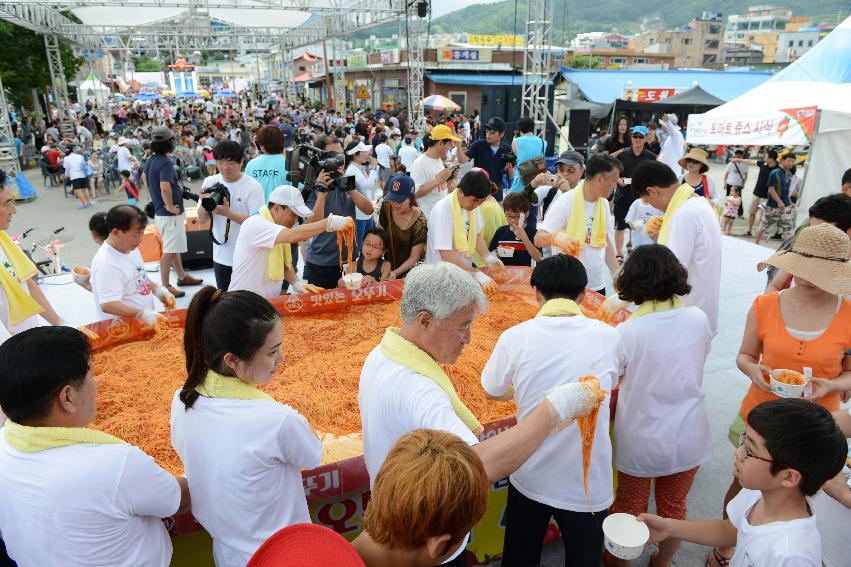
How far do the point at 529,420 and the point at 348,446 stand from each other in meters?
1.05

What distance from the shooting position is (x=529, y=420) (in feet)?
4.93

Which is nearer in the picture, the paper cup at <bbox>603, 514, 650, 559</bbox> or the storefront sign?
the paper cup at <bbox>603, 514, 650, 559</bbox>

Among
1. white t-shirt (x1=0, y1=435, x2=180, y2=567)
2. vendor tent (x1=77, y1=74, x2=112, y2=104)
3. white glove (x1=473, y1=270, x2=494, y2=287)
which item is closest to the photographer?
white t-shirt (x1=0, y1=435, x2=180, y2=567)

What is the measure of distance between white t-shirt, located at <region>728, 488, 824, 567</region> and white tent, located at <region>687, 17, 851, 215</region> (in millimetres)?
6227

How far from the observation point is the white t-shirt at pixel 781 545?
1.39m

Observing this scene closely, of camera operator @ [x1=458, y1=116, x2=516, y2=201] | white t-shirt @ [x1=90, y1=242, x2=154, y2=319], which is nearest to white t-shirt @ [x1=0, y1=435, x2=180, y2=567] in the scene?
white t-shirt @ [x1=90, y1=242, x2=154, y2=319]

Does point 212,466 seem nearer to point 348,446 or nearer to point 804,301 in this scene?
point 348,446

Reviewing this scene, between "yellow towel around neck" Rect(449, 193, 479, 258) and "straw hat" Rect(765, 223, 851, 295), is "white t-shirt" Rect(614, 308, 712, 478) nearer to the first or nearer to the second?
"straw hat" Rect(765, 223, 851, 295)

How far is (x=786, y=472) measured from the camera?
4.74ft

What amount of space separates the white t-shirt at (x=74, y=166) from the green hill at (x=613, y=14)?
133791mm

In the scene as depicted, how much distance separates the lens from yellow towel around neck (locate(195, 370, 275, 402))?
148 cm

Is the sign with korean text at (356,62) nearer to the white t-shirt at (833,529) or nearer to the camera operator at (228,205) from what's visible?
the camera operator at (228,205)

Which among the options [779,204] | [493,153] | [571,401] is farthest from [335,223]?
[779,204]

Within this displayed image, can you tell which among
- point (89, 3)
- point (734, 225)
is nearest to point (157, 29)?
point (89, 3)
